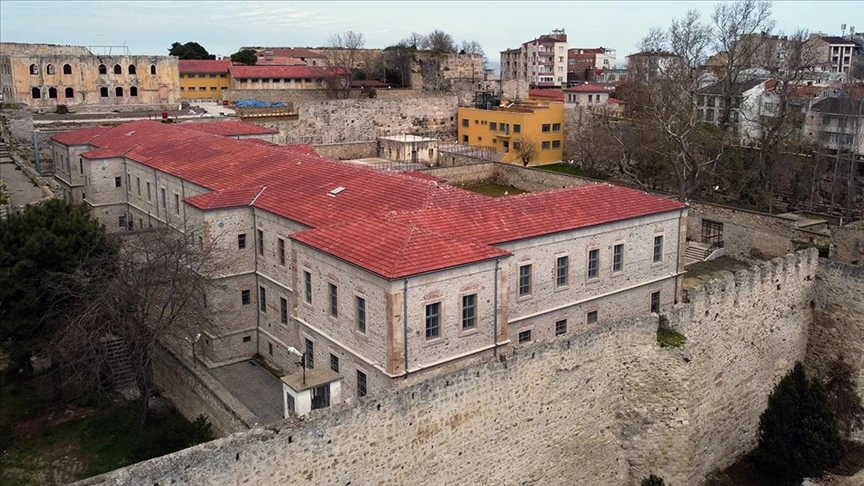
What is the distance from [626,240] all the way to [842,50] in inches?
3160

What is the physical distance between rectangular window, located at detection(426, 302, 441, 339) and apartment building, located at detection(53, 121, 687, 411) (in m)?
0.04

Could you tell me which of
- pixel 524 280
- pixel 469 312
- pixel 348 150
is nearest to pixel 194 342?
pixel 469 312

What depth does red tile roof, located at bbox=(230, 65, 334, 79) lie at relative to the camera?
249ft

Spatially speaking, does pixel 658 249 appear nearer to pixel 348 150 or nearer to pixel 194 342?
pixel 194 342

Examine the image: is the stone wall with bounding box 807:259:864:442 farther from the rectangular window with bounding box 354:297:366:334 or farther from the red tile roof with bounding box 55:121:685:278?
the rectangular window with bounding box 354:297:366:334

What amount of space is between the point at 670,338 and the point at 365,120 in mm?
50068

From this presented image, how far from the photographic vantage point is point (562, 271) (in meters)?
23.3

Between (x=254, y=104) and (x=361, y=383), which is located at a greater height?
(x=254, y=104)

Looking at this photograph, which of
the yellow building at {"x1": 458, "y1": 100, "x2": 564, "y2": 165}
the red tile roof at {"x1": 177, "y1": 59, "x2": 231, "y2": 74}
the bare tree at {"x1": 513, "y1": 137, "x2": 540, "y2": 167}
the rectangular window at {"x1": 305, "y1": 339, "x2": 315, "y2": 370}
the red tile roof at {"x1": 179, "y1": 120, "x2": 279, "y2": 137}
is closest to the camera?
the rectangular window at {"x1": 305, "y1": 339, "x2": 315, "y2": 370}

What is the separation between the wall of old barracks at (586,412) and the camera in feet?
42.7

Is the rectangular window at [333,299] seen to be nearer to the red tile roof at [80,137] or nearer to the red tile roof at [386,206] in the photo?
the red tile roof at [386,206]

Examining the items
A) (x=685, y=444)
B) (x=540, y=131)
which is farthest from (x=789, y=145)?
(x=685, y=444)

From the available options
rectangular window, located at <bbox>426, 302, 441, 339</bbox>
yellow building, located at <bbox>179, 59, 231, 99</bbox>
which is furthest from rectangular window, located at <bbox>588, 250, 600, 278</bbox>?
yellow building, located at <bbox>179, 59, 231, 99</bbox>

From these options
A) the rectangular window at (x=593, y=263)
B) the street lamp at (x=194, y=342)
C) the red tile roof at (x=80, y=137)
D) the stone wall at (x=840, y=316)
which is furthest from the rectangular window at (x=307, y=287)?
the red tile roof at (x=80, y=137)
